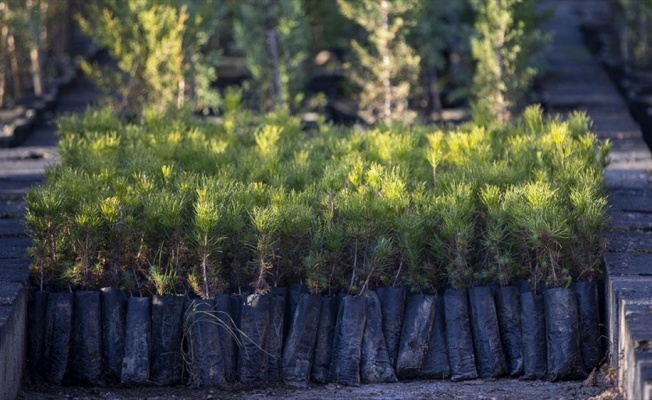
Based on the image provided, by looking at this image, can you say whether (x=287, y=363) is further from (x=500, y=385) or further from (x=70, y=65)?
(x=70, y=65)

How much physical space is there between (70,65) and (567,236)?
8052mm

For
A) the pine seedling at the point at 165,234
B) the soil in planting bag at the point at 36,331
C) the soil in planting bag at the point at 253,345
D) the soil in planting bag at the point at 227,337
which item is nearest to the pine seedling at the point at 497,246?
the soil in planting bag at the point at 253,345

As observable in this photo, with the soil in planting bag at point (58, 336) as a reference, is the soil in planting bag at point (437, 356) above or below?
below

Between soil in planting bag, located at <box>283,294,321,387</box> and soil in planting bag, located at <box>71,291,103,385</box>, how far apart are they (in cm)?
91

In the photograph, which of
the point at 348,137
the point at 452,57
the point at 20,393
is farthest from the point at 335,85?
the point at 20,393

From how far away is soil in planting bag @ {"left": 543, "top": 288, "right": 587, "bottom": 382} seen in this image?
541cm

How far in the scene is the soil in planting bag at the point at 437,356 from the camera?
547 centimetres

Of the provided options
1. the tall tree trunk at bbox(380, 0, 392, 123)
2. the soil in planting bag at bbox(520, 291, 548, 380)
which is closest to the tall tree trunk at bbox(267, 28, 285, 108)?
the tall tree trunk at bbox(380, 0, 392, 123)

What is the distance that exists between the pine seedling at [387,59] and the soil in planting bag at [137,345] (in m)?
4.77

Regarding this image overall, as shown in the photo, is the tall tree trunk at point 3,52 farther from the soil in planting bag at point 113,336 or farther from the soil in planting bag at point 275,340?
the soil in planting bag at point 275,340

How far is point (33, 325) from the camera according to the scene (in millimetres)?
5457

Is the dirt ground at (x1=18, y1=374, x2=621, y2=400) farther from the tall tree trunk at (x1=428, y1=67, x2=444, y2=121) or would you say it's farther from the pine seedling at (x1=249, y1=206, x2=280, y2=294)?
the tall tree trunk at (x1=428, y1=67, x2=444, y2=121)

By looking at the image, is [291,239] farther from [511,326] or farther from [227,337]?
[511,326]

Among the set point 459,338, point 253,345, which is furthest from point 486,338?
point 253,345
